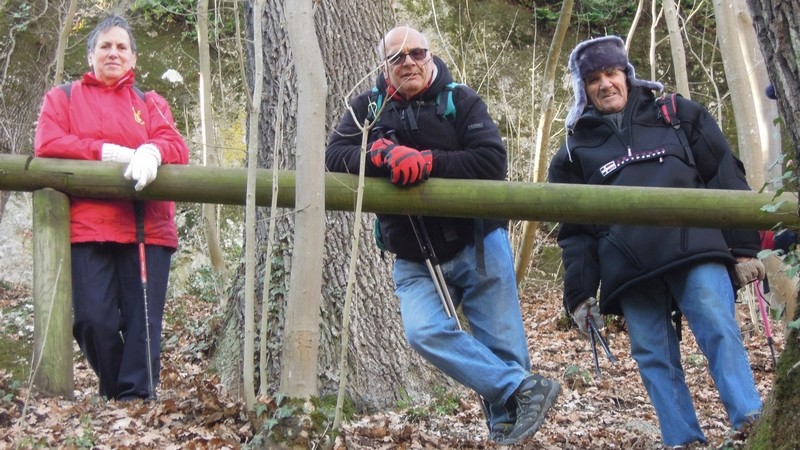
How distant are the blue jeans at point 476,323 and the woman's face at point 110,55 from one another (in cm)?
210

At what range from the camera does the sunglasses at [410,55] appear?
428cm

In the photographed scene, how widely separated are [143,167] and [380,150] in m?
1.31

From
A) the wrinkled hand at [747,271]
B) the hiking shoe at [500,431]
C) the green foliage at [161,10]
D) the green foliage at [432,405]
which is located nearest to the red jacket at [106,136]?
the green foliage at [432,405]

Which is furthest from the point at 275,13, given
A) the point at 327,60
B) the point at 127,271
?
the point at 127,271

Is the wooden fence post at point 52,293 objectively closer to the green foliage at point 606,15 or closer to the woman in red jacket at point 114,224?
the woman in red jacket at point 114,224

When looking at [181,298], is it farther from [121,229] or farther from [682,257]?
[682,257]

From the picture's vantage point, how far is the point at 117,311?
16.5 ft

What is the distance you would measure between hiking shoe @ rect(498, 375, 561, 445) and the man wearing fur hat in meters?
0.59

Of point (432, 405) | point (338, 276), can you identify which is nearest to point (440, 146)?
point (338, 276)

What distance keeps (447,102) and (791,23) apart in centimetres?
186

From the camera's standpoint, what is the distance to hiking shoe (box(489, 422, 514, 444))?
4227 mm

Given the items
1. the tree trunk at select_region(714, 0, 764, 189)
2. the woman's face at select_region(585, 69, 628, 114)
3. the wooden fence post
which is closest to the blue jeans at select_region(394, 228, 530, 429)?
the woman's face at select_region(585, 69, 628, 114)

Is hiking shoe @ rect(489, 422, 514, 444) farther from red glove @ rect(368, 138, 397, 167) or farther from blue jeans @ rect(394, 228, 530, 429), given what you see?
red glove @ rect(368, 138, 397, 167)

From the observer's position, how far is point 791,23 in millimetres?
2836
